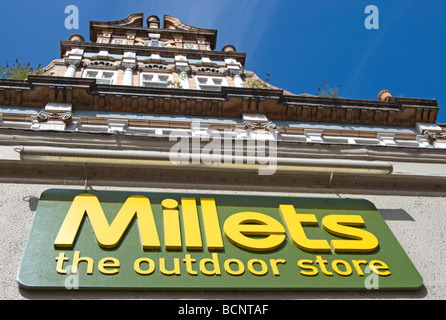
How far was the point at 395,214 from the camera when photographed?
974 centimetres

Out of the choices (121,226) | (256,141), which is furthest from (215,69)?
(121,226)

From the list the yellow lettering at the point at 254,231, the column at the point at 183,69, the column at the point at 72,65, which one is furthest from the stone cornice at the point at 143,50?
the yellow lettering at the point at 254,231

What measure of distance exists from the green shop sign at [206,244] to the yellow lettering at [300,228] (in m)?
→ 0.02

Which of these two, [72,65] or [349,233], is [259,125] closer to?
[349,233]

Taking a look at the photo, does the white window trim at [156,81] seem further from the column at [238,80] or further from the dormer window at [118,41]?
the dormer window at [118,41]

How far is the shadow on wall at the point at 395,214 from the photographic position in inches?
379

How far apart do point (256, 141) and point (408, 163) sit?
364 centimetres

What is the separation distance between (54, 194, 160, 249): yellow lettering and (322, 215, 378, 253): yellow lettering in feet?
10.3

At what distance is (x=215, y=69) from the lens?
2253 cm

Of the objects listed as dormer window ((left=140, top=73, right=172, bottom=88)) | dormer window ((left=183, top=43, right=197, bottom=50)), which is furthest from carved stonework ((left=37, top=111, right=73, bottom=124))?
dormer window ((left=183, top=43, right=197, bottom=50))

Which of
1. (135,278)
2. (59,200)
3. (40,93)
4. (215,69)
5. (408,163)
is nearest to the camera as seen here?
(135,278)

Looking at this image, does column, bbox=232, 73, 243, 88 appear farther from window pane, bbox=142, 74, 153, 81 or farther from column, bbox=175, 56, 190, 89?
window pane, bbox=142, 74, 153, 81
